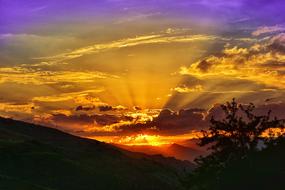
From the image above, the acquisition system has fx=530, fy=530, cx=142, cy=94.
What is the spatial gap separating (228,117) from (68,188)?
128235mm

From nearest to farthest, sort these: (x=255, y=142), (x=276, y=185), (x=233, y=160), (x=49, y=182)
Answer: (x=276, y=185) < (x=233, y=160) < (x=255, y=142) < (x=49, y=182)

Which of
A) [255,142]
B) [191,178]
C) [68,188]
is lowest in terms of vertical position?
[68,188]

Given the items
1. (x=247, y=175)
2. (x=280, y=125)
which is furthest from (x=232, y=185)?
(x=280, y=125)

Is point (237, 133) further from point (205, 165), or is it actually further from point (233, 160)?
point (233, 160)

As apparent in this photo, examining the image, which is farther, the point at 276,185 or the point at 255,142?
the point at 255,142

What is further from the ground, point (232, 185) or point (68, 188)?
point (232, 185)

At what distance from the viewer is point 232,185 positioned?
194 ft

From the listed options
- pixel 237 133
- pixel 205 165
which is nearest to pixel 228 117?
pixel 237 133

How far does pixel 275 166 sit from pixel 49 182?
482 ft

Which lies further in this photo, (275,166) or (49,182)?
(49,182)

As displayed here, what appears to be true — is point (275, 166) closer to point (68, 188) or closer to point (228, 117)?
point (228, 117)

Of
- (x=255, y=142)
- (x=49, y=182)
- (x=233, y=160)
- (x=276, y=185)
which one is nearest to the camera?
(x=276, y=185)

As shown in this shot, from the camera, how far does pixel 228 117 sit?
80.1 meters

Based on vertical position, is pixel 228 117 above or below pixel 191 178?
above
